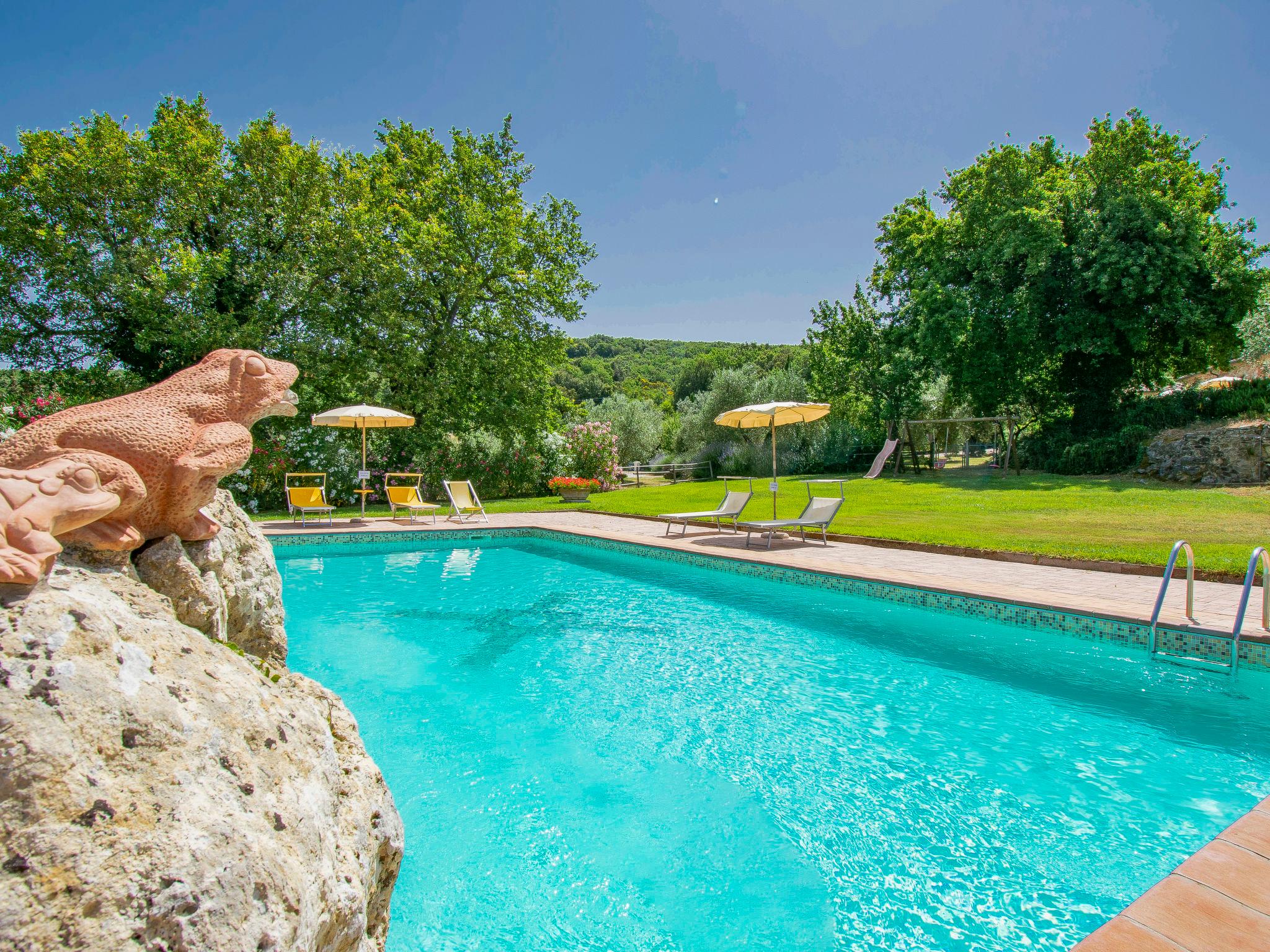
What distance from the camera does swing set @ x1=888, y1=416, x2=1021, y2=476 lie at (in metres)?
20.9

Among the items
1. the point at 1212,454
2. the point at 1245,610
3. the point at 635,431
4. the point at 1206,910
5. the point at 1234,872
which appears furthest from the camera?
the point at 635,431

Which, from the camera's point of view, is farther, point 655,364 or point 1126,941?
point 655,364

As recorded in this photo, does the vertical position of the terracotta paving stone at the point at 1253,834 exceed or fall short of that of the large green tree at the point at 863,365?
it falls short

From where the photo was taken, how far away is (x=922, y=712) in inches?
180

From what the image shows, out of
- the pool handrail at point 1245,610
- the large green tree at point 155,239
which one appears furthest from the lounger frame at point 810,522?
the large green tree at point 155,239

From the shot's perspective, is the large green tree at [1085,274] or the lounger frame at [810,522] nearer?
the lounger frame at [810,522]

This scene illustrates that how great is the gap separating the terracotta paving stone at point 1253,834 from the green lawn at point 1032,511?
562 centimetres

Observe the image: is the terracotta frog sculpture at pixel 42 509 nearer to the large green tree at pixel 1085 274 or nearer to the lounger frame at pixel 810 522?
the lounger frame at pixel 810 522

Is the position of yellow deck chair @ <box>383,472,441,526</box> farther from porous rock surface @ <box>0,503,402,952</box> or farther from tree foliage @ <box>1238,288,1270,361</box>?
tree foliage @ <box>1238,288,1270,361</box>

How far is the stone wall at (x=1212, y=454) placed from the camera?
15344 millimetres

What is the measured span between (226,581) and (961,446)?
1460 inches

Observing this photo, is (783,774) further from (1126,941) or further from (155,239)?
(155,239)

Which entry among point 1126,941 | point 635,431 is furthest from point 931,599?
point 635,431

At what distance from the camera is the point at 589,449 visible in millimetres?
21047
